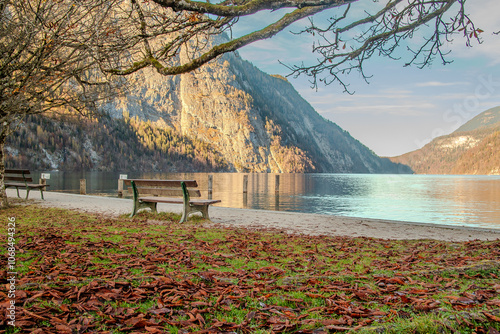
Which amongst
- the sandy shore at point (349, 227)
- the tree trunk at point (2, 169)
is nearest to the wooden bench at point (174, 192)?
the sandy shore at point (349, 227)

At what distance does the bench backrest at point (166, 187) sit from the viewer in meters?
10.3

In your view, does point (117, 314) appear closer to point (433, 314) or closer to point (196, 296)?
point (196, 296)

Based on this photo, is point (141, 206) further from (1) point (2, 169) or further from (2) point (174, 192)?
(1) point (2, 169)

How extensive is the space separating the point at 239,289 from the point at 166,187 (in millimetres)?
7249

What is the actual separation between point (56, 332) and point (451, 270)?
4.69 meters

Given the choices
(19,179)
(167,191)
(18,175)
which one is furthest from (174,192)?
(18,175)

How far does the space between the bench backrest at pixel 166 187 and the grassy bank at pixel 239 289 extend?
4.09 m

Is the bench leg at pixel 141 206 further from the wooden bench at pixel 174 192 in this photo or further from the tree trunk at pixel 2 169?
the tree trunk at pixel 2 169

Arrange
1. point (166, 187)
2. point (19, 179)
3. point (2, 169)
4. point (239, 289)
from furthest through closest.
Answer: point (19, 179), point (2, 169), point (166, 187), point (239, 289)

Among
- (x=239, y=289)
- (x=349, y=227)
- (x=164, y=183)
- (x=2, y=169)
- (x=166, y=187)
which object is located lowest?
(x=349, y=227)

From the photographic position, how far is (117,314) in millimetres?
3092

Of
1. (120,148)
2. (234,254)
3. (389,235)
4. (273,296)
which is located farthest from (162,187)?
(120,148)

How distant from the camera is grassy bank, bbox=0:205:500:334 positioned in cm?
290

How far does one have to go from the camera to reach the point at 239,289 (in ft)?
12.5
